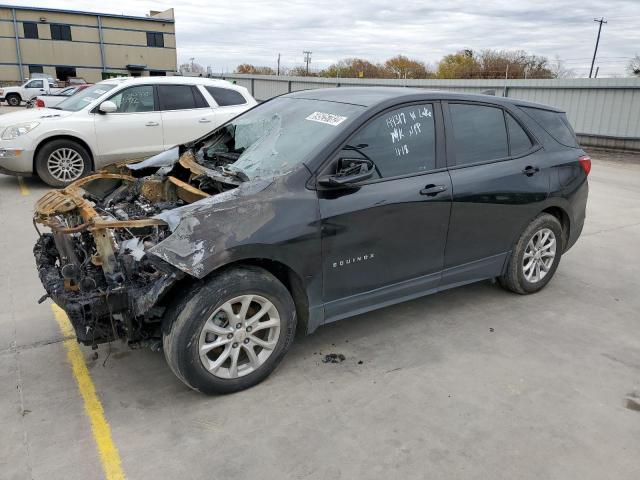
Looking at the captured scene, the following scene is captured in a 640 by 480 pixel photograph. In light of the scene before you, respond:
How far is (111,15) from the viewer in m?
51.0

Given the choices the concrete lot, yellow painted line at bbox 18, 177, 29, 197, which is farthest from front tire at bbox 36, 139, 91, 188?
the concrete lot

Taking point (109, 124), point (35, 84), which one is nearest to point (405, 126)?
point (109, 124)

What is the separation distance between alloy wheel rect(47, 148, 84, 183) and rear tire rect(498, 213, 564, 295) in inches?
270

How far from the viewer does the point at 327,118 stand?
365cm

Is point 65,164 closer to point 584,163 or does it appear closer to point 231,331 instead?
point 231,331

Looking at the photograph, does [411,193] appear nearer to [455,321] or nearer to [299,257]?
[299,257]

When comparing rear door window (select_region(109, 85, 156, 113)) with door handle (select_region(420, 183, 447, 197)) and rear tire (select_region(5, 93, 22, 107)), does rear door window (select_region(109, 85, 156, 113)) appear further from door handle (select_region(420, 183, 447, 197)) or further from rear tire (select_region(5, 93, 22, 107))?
rear tire (select_region(5, 93, 22, 107))

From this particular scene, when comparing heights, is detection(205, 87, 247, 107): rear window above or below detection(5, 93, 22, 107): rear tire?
above

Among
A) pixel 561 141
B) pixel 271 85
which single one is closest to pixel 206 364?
pixel 561 141

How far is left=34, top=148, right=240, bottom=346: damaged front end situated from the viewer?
9.52ft

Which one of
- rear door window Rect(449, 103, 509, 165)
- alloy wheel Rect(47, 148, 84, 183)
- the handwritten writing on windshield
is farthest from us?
alloy wheel Rect(47, 148, 84, 183)

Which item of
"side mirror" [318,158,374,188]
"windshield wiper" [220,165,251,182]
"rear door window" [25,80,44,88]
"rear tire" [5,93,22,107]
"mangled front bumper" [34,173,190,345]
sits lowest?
"mangled front bumper" [34,173,190,345]

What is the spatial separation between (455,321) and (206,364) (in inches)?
84.2

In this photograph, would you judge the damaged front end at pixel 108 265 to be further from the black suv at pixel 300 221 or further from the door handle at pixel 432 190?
the door handle at pixel 432 190
